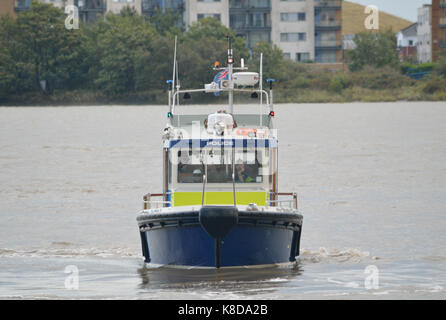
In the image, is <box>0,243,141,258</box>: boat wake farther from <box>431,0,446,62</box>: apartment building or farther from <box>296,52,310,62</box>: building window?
<box>431,0,446,62</box>: apartment building

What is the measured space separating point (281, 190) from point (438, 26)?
11064 cm

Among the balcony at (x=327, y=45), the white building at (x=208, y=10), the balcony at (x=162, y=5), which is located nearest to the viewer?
the white building at (x=208, y=10)

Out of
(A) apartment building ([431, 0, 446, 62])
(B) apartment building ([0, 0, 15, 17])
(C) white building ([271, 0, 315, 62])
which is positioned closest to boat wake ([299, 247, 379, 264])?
(C) white building ([271, 0, 315, 62])

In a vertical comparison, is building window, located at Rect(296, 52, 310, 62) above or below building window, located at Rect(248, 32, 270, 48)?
below

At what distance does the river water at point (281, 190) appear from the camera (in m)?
17.0

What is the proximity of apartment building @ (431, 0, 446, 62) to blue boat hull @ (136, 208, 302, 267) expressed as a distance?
121 meters

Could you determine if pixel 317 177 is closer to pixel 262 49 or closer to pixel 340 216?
pixel 340 216

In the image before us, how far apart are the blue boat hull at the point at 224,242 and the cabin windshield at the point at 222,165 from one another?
4.15 ft

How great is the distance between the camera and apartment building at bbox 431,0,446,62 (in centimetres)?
13575

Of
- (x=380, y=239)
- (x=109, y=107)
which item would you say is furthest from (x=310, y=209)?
(x=109, y=107)

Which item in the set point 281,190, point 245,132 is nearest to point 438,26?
point 281,190

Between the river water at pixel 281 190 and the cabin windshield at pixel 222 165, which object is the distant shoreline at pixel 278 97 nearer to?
the river water at pixel 281 190

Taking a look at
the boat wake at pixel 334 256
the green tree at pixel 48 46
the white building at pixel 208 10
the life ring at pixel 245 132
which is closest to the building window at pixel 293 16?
the white building at pixel 208 10

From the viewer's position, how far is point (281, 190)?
31391mm
